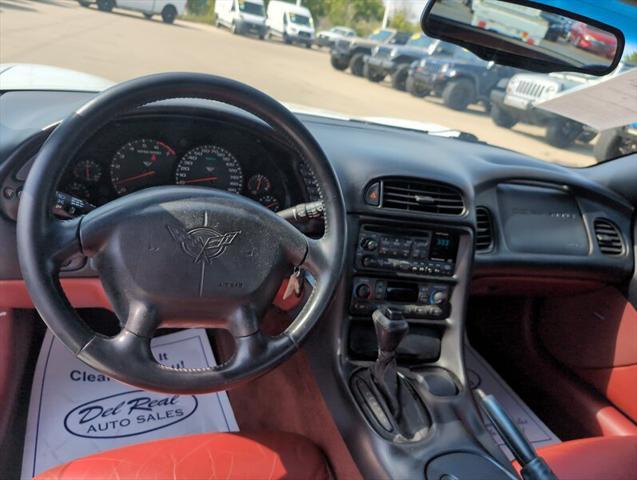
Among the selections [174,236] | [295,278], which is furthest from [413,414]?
[174,236]

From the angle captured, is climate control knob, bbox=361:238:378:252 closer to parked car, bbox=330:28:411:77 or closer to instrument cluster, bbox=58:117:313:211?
instrument cluster, bbox=58:117:313:211

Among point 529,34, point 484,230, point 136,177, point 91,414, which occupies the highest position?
point 529,34

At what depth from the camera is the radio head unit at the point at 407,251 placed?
1.79m

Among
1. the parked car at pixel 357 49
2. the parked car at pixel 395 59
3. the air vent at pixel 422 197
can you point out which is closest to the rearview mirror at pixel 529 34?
the air vent at pixel 422 197

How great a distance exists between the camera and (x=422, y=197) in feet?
6.06

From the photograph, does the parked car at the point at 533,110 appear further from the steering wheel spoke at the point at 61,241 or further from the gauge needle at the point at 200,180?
the steering wheel spoke at the point at 61,241

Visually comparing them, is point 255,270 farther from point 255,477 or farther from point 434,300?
point 434,300

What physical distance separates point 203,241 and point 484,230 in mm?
1229

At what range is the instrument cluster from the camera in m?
1.72

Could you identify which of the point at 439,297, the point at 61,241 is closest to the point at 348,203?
the point at 439,297

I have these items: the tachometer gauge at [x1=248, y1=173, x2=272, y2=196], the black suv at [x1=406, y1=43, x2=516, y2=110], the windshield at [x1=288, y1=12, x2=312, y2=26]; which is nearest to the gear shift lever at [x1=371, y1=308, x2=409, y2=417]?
the tachometer gauge at [x1=248, y1=173, x2=272, y2=196]

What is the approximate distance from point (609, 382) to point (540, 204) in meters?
0.78

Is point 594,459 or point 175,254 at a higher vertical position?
point 175,254

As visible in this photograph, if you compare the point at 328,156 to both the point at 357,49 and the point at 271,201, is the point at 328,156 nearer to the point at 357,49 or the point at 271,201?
the point at 271,201
